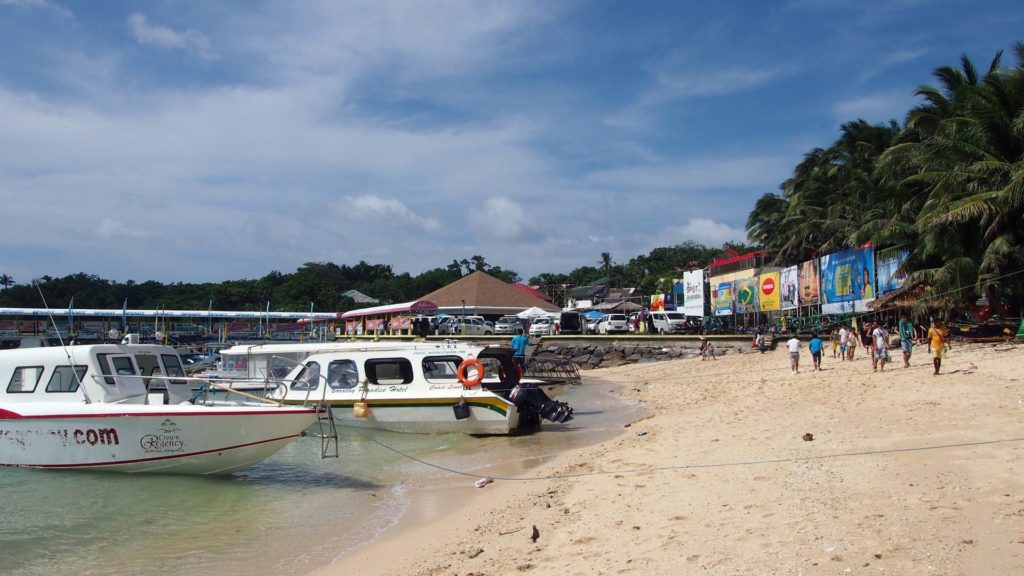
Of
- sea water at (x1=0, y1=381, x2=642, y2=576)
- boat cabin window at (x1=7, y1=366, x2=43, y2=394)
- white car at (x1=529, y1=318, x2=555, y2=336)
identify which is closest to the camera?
sea water at (x1=0, y1=381, x2=642, y2=576)

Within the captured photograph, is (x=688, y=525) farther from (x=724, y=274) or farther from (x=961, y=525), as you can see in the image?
(x=724, y=274)

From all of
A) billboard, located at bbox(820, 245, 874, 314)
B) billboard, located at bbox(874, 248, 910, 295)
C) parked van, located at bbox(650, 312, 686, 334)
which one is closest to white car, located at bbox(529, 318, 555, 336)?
parked van, located at bbox(650, 312, 686, 334)

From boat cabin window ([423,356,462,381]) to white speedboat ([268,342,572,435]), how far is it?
0.02 metres

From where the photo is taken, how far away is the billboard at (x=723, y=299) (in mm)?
48188

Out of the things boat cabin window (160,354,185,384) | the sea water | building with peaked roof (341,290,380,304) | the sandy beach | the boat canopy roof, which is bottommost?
the sea water

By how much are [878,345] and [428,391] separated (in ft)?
43.2

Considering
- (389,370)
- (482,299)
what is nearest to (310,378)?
(389,370)

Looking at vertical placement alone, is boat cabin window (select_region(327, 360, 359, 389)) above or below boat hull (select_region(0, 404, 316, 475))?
above

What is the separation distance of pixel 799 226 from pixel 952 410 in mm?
32049

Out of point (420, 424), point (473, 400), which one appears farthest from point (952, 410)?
point (420, 424)

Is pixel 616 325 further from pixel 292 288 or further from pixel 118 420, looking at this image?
pixel 292 288

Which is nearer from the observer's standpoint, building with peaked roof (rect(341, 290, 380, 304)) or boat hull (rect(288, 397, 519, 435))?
boat hull (rect(288, 397, 519, 435))

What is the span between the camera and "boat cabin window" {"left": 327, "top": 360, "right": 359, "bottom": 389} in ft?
58.1

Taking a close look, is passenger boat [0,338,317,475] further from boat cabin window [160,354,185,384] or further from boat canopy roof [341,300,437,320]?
boat canopy roof [341,300,437,320]
